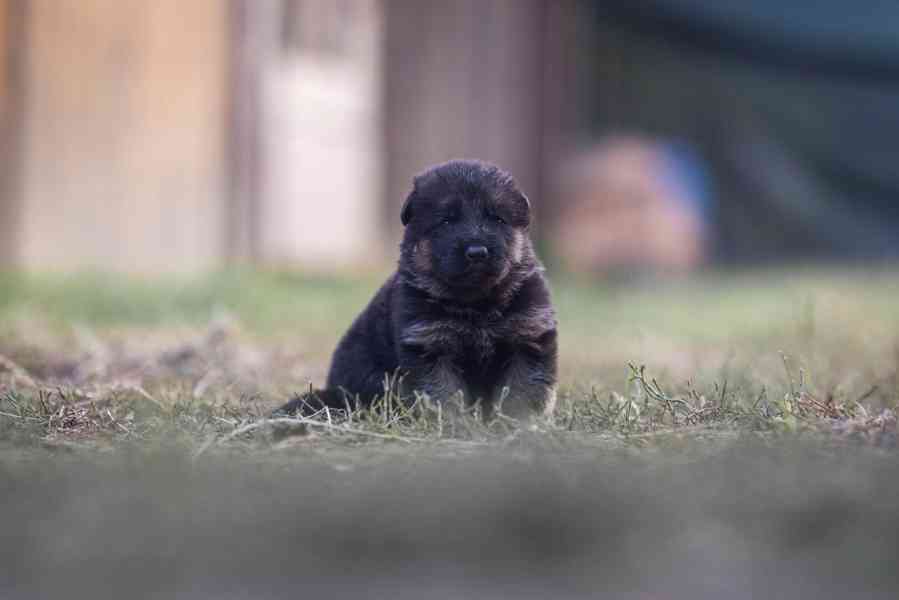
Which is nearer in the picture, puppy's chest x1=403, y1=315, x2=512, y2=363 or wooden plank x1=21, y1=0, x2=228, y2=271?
puppy's chest x1=403, y1=315, x2=512, y2=363

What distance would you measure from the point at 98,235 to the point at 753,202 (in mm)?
9143

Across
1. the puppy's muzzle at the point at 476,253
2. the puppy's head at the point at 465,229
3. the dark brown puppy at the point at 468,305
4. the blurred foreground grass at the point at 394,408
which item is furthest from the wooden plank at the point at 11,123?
the puppy's muzzle at the point at 476,253

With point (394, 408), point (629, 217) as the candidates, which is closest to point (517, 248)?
point (394, 408)

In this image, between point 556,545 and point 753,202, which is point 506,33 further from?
point 556,545

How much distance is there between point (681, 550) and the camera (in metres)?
2.59

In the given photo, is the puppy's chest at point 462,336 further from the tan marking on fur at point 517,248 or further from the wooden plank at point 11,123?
the wooden plank at point 11,123

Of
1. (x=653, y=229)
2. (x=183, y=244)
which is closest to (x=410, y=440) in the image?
(x=183, y=244)

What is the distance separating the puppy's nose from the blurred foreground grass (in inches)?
21.7

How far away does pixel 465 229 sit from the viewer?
397cm

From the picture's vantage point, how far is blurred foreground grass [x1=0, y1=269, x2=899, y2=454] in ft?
12.1

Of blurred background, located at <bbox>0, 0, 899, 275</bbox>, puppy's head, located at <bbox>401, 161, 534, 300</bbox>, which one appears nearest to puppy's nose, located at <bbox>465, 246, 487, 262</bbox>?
puppy's head, located at <bbox>401, 161, 534, 300</bbox>

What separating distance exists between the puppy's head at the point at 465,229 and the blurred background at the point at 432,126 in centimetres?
539

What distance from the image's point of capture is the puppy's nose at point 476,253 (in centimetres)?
382

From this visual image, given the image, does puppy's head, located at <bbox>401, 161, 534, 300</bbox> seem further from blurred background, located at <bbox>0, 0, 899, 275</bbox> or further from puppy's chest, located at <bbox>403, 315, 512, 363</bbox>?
blurred background, located at <bbox>0, 0, 899, 275</bbox>
